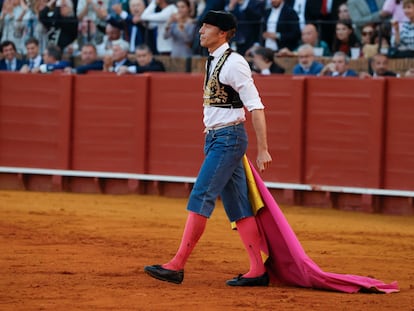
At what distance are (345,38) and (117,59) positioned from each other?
3024 mm

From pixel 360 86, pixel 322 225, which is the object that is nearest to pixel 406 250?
pixel 322 225

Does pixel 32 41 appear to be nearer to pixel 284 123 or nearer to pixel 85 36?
pixel 85 36

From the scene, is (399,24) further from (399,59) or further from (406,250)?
(406,250)

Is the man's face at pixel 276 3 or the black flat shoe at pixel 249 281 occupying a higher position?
the man's face at pixel 276 3

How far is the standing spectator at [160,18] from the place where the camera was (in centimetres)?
1442

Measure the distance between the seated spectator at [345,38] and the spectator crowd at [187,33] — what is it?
1cm

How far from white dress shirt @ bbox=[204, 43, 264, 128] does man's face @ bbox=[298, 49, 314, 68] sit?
6.05 m

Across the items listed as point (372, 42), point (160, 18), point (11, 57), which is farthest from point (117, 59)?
point (372, 42)

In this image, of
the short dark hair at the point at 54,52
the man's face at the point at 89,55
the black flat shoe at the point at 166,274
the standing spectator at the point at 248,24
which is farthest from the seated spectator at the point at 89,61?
the black flat shoe at the point at 166,274

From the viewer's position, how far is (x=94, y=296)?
6.18m

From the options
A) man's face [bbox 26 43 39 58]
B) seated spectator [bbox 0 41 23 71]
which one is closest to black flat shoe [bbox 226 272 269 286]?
man's face [bbox 26 43 39 58]

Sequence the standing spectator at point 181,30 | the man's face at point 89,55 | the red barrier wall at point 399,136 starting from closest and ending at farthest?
1. the red barrier wall at point 399,136
2. the standing spectator at point 181,30
3. the man's face at point 89,55

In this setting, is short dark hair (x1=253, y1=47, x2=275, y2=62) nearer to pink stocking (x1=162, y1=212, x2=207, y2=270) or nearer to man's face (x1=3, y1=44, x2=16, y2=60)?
man's face (x1=3, y1=44, x2=16, y2=60)

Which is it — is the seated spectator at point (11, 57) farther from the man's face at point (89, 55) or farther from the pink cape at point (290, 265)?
the pink cape at point (290, 265)
